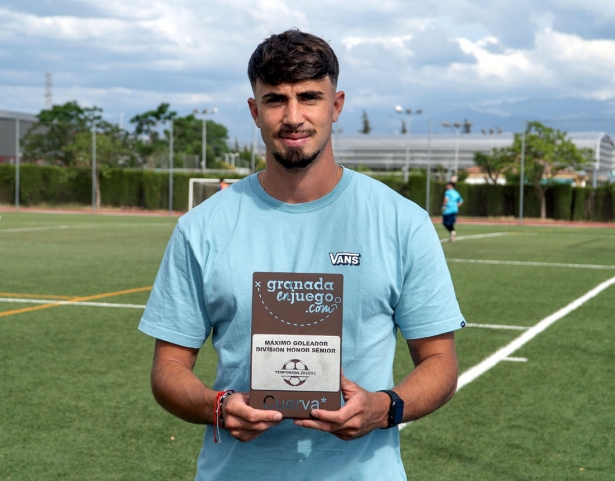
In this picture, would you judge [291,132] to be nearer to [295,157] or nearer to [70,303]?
[295,157]

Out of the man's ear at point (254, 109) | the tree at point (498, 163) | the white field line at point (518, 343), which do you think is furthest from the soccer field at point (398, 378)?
the tree at point (498, 163)

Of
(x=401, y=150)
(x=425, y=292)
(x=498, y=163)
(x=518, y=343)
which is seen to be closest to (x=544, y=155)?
(x=498, y=163)

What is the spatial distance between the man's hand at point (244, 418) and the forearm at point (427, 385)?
16.2 inches

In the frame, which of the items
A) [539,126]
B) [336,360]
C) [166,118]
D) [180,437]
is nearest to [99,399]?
[180,437]

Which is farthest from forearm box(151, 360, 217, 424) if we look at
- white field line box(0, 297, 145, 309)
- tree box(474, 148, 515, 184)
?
tree box(474, 148, 515, 184)

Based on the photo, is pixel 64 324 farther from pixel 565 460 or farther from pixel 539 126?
pixel 539 126

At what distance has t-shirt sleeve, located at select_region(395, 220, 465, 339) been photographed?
93.0 inches

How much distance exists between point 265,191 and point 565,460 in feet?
11.7

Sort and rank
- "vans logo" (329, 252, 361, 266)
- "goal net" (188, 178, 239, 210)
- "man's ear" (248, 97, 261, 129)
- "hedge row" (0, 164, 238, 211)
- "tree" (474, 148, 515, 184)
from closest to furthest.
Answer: "vans logo" (329, 252, 361, 266)
"man's ear" (248, 97, 261, 129)
"tree" (474, 148, 515, 184)
"goal net" (188, 178, 239, 210)
"hedge row" (0, 164, 238, 211)

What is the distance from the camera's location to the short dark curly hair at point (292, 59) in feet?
7.63

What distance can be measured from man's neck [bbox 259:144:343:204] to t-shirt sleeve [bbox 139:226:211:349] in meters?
0.28

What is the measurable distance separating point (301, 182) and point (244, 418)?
661 mm

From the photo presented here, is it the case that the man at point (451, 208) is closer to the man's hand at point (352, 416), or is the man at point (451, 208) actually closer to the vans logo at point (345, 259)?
the vans logo at point (345, 259)

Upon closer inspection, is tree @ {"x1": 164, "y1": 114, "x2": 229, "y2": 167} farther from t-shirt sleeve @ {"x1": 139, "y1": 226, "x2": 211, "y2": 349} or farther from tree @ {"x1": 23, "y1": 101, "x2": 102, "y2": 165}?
t-shirt sleeve @ {"x1": 139, "y1": 226, "x2": 211, "y2": 349}
